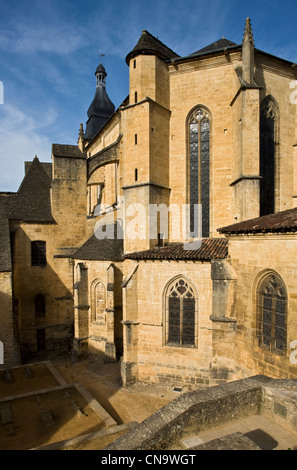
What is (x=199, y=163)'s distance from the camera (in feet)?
47.0

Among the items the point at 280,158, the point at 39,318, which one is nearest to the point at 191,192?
the point at 280,158

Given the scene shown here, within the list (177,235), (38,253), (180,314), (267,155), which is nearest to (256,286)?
(180,314)

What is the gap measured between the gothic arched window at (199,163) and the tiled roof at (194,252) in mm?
2268

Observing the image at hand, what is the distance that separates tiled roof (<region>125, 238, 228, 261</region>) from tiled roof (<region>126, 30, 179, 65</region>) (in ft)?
29.9

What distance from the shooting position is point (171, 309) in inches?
458

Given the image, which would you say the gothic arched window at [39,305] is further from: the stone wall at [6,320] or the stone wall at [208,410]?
the stone wall at [208,410]

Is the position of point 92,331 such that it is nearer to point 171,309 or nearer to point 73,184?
point 171,309

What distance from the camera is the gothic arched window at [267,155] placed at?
1347 cm

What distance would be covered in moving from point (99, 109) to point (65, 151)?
68.2ft

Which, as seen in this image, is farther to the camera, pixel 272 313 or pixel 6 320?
pixel 6 320

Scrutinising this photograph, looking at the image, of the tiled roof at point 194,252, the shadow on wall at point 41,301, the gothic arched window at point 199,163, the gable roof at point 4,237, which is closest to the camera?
the tiled roof at point 194,252

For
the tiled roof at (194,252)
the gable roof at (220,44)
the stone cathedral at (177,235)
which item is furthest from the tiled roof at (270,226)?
the gable roof at (220,44)

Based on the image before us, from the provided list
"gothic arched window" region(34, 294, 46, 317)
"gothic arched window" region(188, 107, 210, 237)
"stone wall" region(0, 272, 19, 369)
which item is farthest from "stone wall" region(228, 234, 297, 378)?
"gothic arched window" region(34, 294, 46, 317)

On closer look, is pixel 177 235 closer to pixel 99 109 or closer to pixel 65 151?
pixel 65 151
